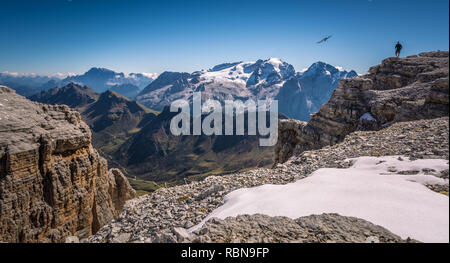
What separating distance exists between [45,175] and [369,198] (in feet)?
99.5

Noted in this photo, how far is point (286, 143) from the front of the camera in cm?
4759

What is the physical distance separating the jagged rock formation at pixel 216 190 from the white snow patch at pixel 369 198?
2.27ft

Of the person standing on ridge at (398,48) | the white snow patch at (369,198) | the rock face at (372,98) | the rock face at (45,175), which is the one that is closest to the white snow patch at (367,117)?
the rock face at (372,98)

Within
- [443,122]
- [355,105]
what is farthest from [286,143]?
[443,122]

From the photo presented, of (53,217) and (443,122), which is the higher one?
(443,122)

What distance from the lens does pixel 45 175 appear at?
24.7 metres

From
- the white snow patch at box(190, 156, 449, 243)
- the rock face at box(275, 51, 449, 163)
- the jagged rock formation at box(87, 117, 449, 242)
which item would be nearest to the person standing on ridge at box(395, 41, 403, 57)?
Result: the rock face at box(275, 51, 449, 163)

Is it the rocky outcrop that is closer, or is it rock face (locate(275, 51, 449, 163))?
the rocky outcrop

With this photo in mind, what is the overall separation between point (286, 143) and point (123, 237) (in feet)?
132

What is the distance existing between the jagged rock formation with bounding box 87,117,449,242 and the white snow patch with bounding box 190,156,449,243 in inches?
27.2

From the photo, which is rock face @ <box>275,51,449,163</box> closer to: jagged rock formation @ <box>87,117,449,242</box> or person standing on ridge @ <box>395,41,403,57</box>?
person standing on ridge @ <box>395,41,403,57</box>

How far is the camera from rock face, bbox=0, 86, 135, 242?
2169 centimetres
